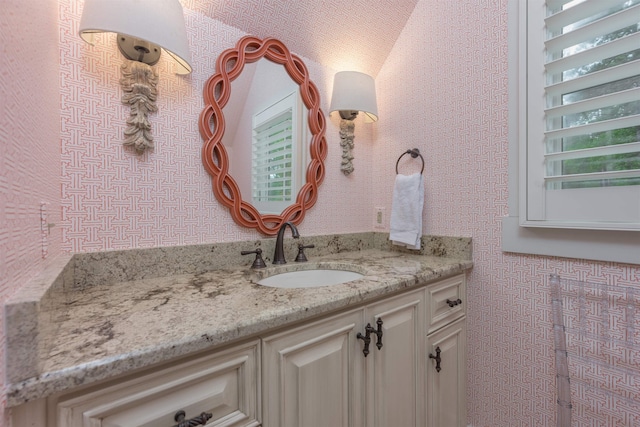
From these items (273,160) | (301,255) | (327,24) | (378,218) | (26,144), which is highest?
(327,24)

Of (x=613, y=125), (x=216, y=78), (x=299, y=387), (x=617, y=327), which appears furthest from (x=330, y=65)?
(x=617, y=327)

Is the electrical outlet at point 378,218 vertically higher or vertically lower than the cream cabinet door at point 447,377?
higher

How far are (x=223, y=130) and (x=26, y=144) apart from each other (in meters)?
0.66

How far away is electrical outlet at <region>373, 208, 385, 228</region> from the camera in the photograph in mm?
1658

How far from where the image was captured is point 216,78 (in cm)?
111

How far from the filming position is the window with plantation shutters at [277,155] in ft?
4.09

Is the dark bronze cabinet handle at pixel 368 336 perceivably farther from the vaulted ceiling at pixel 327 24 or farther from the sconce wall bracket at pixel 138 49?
the vaulted ceiling at pixel 327 24

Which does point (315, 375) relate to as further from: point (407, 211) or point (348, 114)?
point (348, 114)

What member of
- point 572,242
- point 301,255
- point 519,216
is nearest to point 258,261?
point 301,255

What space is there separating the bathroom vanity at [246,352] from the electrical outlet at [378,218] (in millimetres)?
465

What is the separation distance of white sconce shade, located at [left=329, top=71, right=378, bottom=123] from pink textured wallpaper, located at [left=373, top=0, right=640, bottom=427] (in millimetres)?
225

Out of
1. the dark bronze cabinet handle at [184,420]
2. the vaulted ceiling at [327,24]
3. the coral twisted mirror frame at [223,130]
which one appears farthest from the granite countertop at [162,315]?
the vaulted ceiling at [327,24]

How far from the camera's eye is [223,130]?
1.13 metres

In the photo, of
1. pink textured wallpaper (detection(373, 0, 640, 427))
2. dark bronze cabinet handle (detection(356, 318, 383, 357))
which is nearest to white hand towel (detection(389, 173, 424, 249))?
pink textured wallpaper (detection(373, 0, 640, 427))
